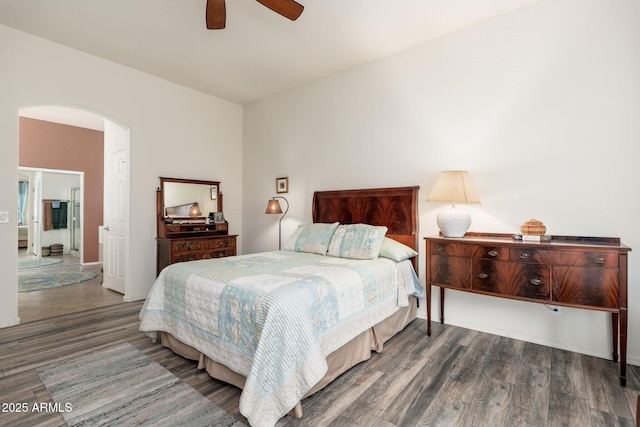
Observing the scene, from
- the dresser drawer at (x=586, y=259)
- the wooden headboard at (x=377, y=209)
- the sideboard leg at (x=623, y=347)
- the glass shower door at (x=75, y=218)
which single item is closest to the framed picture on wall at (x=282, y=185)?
the wooden headboard at (x=377, y=209)

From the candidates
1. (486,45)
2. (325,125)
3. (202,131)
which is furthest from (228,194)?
(486,45)

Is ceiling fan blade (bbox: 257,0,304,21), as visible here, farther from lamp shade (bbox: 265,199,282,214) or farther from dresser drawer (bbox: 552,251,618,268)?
dresser drawer (bbox: 552,251,618,268)

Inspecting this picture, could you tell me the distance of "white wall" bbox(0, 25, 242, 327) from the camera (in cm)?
318

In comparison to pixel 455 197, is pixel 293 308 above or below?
below

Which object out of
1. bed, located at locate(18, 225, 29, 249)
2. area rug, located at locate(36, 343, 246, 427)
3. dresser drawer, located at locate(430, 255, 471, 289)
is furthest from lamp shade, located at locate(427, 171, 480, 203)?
bed, located at locate(18, 225, 29, 249)

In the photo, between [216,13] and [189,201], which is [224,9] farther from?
[189,201]

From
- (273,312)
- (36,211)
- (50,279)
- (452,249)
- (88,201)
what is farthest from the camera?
(88,201)

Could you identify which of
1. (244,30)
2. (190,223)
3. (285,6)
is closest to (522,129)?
(285,6)

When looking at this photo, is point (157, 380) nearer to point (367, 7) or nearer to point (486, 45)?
point (367, 7)

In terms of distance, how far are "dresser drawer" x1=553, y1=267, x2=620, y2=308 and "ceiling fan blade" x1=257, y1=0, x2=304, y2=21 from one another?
276 cm

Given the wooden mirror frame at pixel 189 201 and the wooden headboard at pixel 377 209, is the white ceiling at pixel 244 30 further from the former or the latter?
the wooden headboard at pixel 377 209

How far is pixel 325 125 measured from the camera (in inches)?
167

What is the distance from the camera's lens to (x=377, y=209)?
364cm

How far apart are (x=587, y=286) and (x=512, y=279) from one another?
452mm
